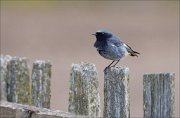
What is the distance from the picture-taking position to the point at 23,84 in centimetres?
599

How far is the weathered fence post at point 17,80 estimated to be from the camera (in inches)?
235

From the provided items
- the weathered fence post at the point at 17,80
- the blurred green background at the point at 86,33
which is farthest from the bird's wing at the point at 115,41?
the blurred green background at the point at 86,33

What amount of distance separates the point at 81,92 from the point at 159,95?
80 centimetres

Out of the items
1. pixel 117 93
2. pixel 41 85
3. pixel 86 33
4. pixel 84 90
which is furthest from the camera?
pixel 86 33

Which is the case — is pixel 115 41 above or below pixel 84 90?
above

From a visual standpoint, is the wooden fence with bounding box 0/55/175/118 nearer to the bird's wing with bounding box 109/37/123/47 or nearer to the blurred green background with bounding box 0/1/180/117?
the bird's wing with bounding box 109/37/123/47

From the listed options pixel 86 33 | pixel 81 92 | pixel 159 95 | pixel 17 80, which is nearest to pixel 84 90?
pixel 81 92

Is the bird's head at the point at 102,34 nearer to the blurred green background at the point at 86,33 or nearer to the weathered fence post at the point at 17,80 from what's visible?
the weathered fence post at the point at 17,80

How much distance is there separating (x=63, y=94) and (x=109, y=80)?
8.30 meters

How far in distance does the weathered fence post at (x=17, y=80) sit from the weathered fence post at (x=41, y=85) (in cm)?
7

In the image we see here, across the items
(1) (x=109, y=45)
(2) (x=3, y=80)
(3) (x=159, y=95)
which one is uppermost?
(1) (x=109, y=45)

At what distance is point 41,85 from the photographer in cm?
591

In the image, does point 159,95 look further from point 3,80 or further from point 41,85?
point 3,80

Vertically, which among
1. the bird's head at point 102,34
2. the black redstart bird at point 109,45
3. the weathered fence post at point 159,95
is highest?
the bird's head at point 102,34
